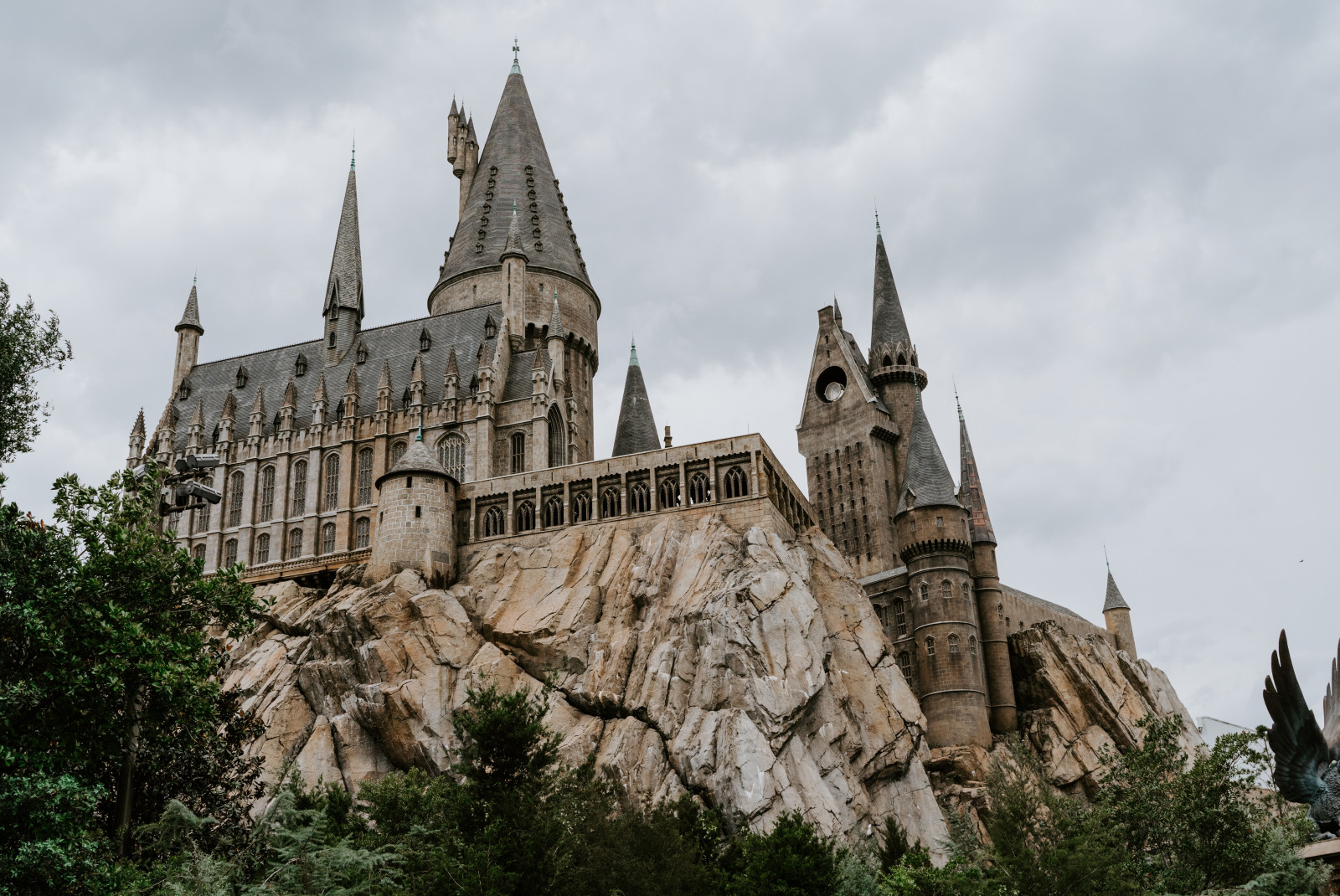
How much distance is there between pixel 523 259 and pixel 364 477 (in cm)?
1682

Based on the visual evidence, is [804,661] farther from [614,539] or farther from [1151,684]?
[1151,684]

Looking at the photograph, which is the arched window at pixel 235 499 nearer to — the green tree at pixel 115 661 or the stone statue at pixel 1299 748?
the green tree at pixel 115 661

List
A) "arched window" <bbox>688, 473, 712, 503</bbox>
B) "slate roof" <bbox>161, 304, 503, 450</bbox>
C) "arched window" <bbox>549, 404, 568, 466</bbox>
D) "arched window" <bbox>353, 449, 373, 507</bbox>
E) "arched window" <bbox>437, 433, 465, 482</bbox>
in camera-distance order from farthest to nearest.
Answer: "slate roof" <bbox>161, 304, 503, 450</bbox> → "arched window" <bbox>549, 404, 568, 466</bbox> → "arched window" <bbox>353, 449, 373, 507</bbox> → "arched window" <bbox>437, 433, 465, 482</bbox> → "arched window" <bbox>688, 473, 712, 503</bbox>

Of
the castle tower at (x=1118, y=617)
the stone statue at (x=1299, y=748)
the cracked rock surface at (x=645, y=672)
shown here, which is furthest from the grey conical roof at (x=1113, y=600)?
the stone statue at (x=1299, y=748)

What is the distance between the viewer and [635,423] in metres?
78.2

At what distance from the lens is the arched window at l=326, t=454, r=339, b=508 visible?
7225 cm

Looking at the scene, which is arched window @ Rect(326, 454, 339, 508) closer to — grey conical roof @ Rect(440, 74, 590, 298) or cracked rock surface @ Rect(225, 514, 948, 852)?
cracked rock surface @ Rect(225, 514, 948, 852)

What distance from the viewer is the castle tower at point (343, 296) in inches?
3164

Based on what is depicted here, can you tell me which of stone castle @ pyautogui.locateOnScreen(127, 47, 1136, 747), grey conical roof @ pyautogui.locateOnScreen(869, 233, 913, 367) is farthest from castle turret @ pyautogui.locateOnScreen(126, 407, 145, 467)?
grey conical roof @ pyautogui.locateOnScreen(869, 233, 913, 367)

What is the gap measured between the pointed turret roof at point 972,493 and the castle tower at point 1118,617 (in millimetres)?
25459

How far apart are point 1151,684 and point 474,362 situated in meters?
49.6

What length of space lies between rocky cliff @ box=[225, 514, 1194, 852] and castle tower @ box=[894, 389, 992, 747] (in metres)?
4.59

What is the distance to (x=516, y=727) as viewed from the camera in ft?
108

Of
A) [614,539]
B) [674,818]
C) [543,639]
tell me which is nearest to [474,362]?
[614,539]
